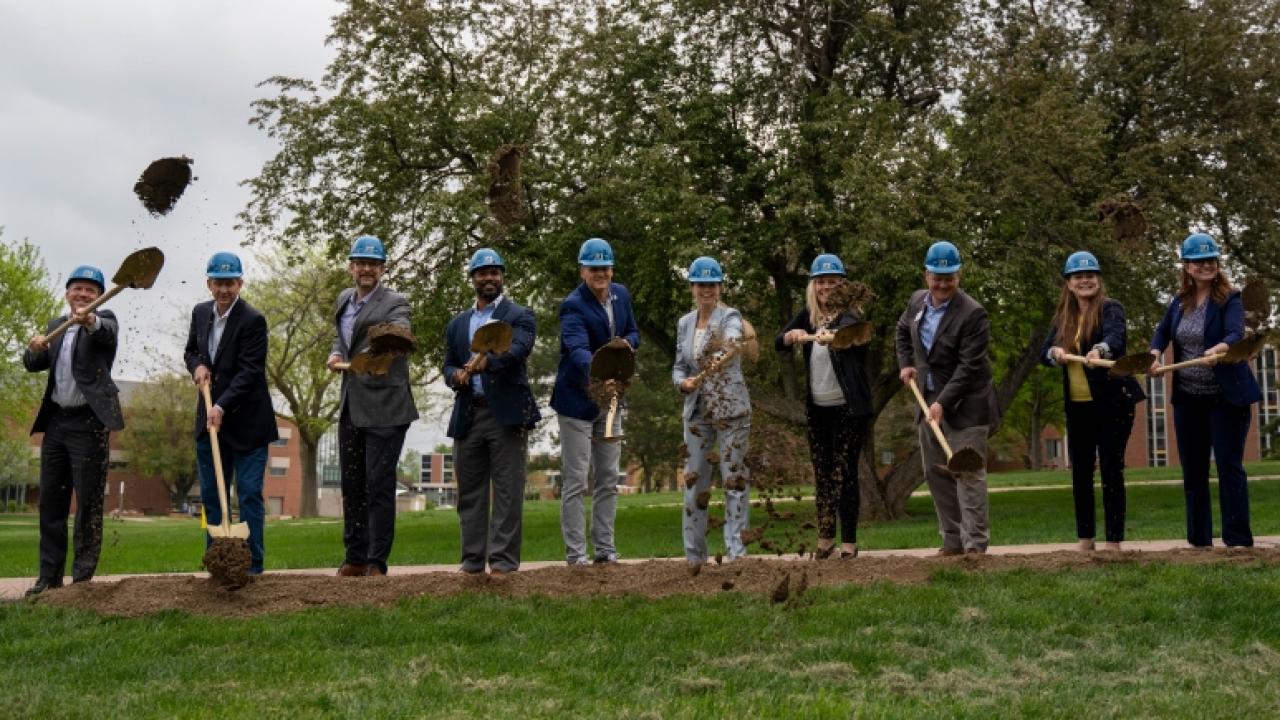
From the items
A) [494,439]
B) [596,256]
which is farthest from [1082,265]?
[494,439]

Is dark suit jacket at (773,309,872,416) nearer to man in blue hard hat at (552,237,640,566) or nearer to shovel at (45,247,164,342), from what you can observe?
man in blue hard hat at (552,237,640,566)

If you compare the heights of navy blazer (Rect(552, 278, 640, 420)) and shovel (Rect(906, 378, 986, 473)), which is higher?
navy blazer (Rect(552, 278, 640, 420))

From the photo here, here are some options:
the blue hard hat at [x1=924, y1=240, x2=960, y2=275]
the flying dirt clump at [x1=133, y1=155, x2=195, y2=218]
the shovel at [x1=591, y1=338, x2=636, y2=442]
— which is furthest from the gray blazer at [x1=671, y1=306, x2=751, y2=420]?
the flying dirt clump at [x1=133, y1=155, x2=195, y2=218]

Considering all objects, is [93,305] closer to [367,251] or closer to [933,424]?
[367,251]

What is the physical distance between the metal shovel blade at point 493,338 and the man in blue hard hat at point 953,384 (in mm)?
2711

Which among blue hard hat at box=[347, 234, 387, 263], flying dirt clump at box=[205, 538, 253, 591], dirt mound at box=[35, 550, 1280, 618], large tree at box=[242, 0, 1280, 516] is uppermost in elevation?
large tree at box=[242, 0, 1280, 516]

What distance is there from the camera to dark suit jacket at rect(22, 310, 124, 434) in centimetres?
817

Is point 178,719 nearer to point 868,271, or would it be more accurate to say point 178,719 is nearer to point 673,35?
point 868,271

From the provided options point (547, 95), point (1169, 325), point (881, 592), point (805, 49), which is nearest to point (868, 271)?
point (805, 49)

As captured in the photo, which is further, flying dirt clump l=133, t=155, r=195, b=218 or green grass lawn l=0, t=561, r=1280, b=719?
flying dirt clump l=133, t=155, r=195, b=218

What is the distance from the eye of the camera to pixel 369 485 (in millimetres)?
8344

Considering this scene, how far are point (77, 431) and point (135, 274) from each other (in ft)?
3.85

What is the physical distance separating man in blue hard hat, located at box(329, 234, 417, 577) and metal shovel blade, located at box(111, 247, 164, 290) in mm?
1204

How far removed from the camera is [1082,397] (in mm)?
8750
